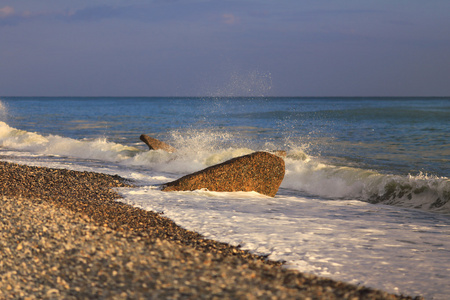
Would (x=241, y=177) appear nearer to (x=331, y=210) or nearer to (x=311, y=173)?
(x=331, y=210)

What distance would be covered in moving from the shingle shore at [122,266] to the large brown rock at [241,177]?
9.77ft

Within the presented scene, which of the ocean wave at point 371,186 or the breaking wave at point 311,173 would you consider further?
the breaking wave at point 311,173

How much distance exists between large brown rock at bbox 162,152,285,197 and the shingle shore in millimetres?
2977

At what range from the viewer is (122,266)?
153 inches

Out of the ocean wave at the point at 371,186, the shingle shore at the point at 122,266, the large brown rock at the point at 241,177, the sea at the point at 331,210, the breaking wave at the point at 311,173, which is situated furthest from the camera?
the breaking wave at the point at 311,173

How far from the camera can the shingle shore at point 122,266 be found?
3480 millimetres

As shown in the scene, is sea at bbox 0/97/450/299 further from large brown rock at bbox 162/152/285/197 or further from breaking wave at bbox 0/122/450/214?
large brown rock at bbox 162/152/285/197

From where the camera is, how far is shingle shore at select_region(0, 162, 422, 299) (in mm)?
3480

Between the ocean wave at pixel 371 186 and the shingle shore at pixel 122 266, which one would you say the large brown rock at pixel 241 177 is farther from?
the shingle shore at pixel 122 266

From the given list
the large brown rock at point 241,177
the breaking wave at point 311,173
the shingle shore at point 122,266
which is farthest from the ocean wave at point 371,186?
the shingle shore at point 122,266

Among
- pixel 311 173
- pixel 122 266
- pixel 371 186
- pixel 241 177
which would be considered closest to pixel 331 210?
pixel 241 177

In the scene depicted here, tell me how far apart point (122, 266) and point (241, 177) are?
5314 mm

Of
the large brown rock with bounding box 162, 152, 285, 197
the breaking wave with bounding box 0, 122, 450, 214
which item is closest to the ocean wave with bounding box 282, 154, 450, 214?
the breaking wave with bounding box 0, 122, 450, 214

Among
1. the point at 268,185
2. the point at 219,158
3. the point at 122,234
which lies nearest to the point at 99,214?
the point at 122,234
